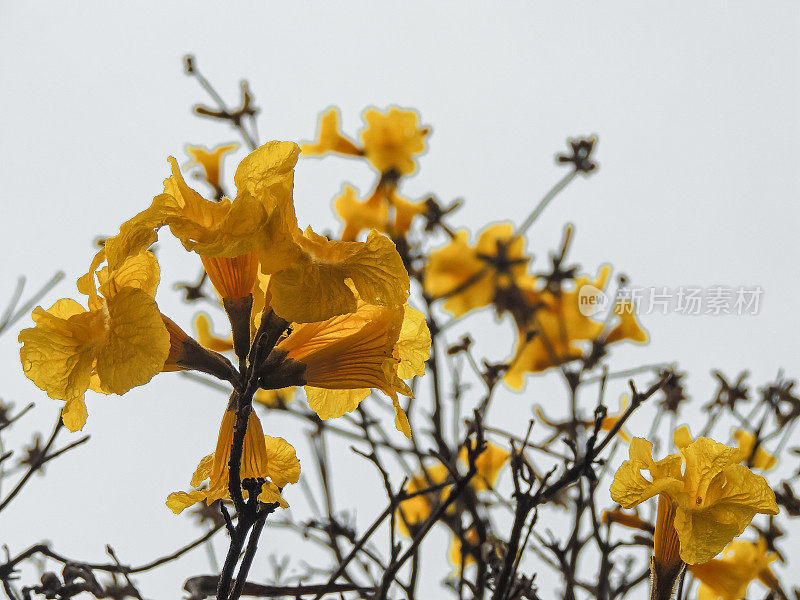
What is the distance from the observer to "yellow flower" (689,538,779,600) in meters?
1.16

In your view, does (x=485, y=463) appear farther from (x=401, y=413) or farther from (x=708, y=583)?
(x=401, y=413)

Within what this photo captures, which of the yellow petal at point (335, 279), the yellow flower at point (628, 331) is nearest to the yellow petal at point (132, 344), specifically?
the yellow petal at point (335, 279)

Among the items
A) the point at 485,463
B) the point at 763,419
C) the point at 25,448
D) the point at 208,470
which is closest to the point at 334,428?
the point at 485,463

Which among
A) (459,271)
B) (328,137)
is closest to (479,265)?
(459,271)

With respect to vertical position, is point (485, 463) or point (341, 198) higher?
point (341, 198)

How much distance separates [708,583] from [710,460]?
0.43 meters

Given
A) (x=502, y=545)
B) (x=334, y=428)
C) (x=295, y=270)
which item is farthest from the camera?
(x=334, y=428)

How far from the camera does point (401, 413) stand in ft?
2.78

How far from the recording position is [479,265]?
2.22m

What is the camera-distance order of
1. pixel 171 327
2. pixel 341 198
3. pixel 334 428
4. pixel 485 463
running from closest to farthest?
pixel 171 327 → pixel 334 428 → pixel 485 463 → pixel 341 198

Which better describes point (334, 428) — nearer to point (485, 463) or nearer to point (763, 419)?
point (485, 463)

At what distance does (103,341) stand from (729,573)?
1035mm

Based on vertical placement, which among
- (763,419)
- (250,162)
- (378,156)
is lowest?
(250,162)

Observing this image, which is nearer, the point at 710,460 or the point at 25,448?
the point at 710,460
